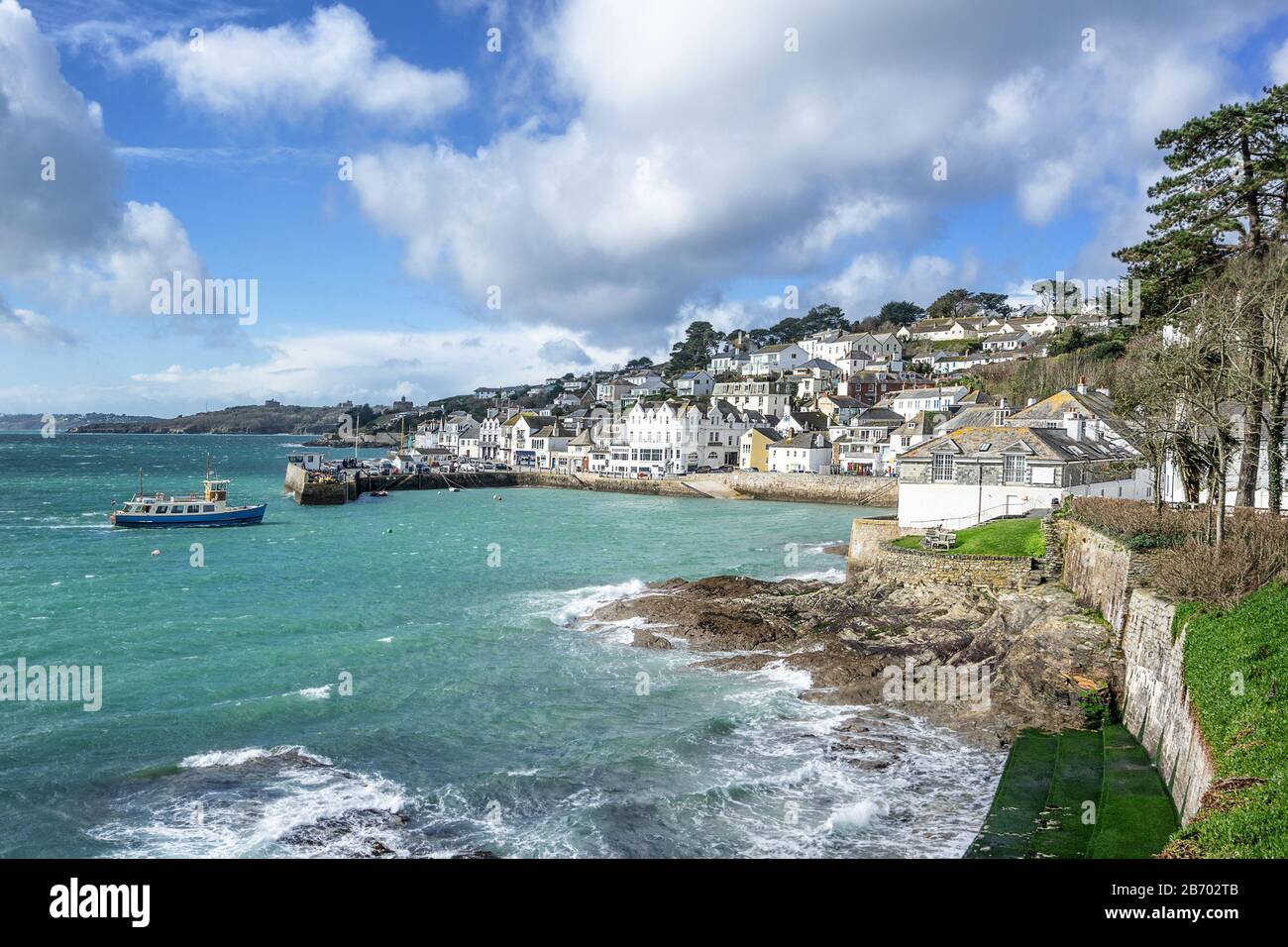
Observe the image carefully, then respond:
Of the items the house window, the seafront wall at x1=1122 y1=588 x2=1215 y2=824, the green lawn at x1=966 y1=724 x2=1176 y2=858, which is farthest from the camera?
the house window

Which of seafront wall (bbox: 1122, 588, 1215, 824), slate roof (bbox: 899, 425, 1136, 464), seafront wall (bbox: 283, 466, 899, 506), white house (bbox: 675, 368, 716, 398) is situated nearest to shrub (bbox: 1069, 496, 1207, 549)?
seafront wall (bbox: 1122, 588, 1215, 824)

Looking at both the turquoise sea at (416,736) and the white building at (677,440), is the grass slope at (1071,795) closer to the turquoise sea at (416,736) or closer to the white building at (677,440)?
the turquoise sea at (416,736)

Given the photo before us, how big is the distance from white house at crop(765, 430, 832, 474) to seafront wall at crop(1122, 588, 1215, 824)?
62277 mm

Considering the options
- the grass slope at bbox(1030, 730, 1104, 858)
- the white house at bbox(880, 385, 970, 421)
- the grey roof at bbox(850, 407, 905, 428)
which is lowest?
the grass slope at bbox(1030, 730, 1104, 858)

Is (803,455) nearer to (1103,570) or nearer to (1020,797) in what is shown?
(1103,570)

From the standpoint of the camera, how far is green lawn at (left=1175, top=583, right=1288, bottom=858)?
852 cm

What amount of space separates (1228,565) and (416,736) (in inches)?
647

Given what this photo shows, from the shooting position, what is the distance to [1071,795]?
530 inches

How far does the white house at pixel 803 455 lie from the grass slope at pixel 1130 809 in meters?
65.5

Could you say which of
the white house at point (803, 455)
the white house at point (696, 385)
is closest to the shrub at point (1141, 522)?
the white house at point (803, 455)

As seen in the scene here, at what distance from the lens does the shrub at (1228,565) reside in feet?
49.3

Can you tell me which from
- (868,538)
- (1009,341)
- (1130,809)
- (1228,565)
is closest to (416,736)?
(1130,809)

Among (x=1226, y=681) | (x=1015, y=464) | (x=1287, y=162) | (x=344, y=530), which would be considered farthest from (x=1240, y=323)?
(x=344, y=530)

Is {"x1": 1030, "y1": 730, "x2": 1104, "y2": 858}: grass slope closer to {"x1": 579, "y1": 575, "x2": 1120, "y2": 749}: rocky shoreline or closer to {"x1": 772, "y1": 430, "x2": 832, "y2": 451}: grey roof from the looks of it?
{"x1": 579, "y1": 575, "x2": 1120, "y2": 749}: rocky shoreline
